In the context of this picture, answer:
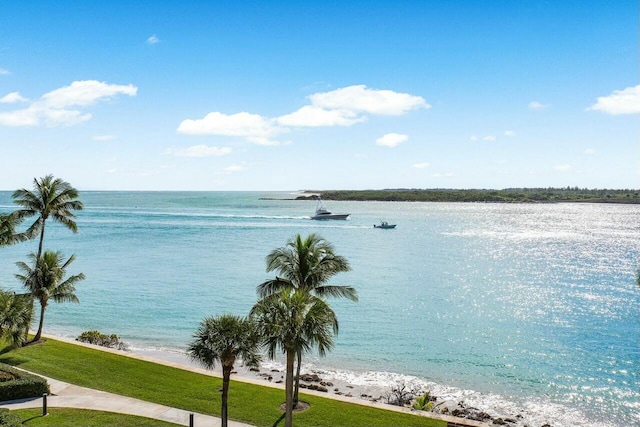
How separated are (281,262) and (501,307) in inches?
1274

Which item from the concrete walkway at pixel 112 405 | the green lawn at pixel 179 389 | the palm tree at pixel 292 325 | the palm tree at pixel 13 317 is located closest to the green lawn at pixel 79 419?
the concrete walkway at pixel 112 405

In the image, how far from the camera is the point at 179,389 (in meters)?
21.2

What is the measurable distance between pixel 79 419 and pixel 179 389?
4.39 meters

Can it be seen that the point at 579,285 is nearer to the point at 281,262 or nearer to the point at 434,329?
the point at 434,329

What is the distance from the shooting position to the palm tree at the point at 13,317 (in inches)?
829

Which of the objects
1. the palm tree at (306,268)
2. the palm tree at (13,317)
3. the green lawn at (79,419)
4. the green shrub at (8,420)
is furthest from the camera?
the palm tree at (13,317)

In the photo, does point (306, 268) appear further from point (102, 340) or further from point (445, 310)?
point (445, 310)

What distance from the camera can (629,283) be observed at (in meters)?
55.2

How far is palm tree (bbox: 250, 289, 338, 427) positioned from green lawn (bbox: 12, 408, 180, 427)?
5.66 metres

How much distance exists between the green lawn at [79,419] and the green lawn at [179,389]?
189cm

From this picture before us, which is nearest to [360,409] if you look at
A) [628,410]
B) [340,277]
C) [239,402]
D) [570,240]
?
[239,402]

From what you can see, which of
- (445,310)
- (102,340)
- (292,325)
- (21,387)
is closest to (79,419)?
(21,387)

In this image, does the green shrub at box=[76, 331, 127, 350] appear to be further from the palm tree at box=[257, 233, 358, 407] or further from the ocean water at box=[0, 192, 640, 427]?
the palm tree at box=[257, 233, 358, 407]

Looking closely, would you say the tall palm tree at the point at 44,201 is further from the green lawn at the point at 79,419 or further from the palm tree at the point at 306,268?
the palm tree at the point at 306,268
